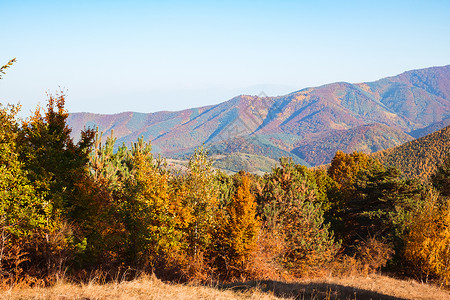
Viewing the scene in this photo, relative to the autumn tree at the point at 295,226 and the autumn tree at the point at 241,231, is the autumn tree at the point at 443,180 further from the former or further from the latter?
the autumn tree at the point at 241,231

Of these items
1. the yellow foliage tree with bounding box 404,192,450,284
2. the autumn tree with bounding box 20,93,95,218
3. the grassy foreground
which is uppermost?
the autumn tree with bounding box 20,93,95,218

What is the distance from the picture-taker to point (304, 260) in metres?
29.4

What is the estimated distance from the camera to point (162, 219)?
22.0 meters

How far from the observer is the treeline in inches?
695

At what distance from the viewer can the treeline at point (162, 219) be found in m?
17.6

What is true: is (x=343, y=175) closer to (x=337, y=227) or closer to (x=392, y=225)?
(x=337, y=227)

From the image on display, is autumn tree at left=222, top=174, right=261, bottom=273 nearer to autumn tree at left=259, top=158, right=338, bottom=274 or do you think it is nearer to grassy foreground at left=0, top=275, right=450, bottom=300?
autumn tree at left=259, top=158, right=338, bottom=274

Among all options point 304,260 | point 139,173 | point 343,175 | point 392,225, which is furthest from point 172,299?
point 343,175

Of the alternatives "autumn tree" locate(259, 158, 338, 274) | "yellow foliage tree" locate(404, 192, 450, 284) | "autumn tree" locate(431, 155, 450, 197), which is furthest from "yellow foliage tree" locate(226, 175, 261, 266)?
"autumn tree" locate(431, 155, 450, 197)

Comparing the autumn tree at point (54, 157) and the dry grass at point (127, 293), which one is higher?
the autumn tree at point (54, 157)

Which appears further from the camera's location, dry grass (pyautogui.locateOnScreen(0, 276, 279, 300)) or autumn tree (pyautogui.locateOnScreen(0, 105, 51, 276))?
autumn tree (pyautogui.locateOnScreen(0, 105, 51, 276))

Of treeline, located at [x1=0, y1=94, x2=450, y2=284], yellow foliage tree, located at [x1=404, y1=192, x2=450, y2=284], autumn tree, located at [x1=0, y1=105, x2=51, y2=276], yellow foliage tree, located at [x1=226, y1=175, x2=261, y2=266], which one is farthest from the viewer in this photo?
yellow foliage tree, located at [x1=404, y1=192, x2=450, y2=284]

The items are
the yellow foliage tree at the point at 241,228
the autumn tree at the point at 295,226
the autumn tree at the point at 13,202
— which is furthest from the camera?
the autumn tree at the point at 295,226

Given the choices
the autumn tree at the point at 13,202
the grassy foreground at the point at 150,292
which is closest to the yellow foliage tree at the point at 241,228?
the grassy foreground at the point at 150,292
